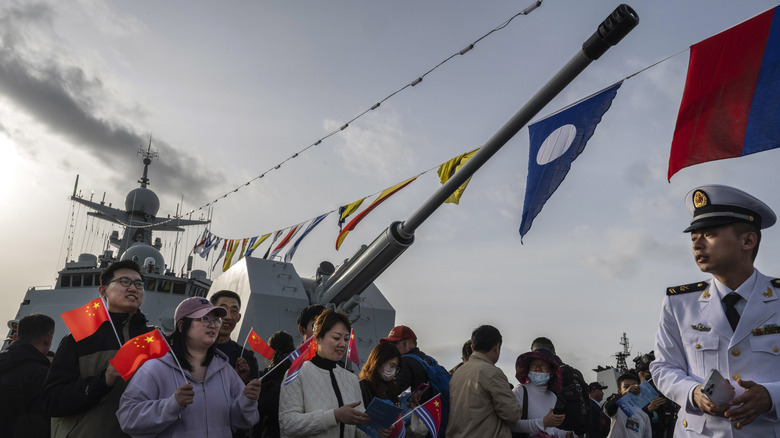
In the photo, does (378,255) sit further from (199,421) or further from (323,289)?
(199,421)

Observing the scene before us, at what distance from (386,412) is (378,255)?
12.7 ft

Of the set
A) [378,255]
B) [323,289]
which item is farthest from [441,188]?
Result: [323,289]

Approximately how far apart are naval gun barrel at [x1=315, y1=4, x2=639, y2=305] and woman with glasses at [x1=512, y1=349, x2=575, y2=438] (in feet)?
6.99

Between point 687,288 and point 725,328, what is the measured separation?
22 centimetres

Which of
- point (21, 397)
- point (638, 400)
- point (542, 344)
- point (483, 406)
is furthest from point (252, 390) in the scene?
point (542, 344)

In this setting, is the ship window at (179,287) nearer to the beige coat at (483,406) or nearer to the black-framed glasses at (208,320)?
the beige coat at (483,406)

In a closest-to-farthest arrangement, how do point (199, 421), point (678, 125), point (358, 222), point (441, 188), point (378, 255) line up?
point (199, 421) < point (678, 125) < point (441, 188) < point (378, 255) < point (358, 222)

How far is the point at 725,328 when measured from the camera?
6.55 feet

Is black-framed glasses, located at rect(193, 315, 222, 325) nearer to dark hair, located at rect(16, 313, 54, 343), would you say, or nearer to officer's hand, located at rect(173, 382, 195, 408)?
officer's hand, located at rect(173, 382, 195, 408)

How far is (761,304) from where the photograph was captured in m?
1.98

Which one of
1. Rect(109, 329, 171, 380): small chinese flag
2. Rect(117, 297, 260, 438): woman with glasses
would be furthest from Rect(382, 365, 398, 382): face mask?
Rect(109, 329, 171, 380): small chinese flag

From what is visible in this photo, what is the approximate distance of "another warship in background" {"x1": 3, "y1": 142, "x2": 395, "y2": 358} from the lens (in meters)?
7.74

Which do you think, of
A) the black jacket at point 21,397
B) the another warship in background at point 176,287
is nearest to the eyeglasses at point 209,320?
the black jacket at point 21,397

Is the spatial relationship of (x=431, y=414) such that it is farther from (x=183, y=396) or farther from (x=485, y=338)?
(x=183, y=396)
